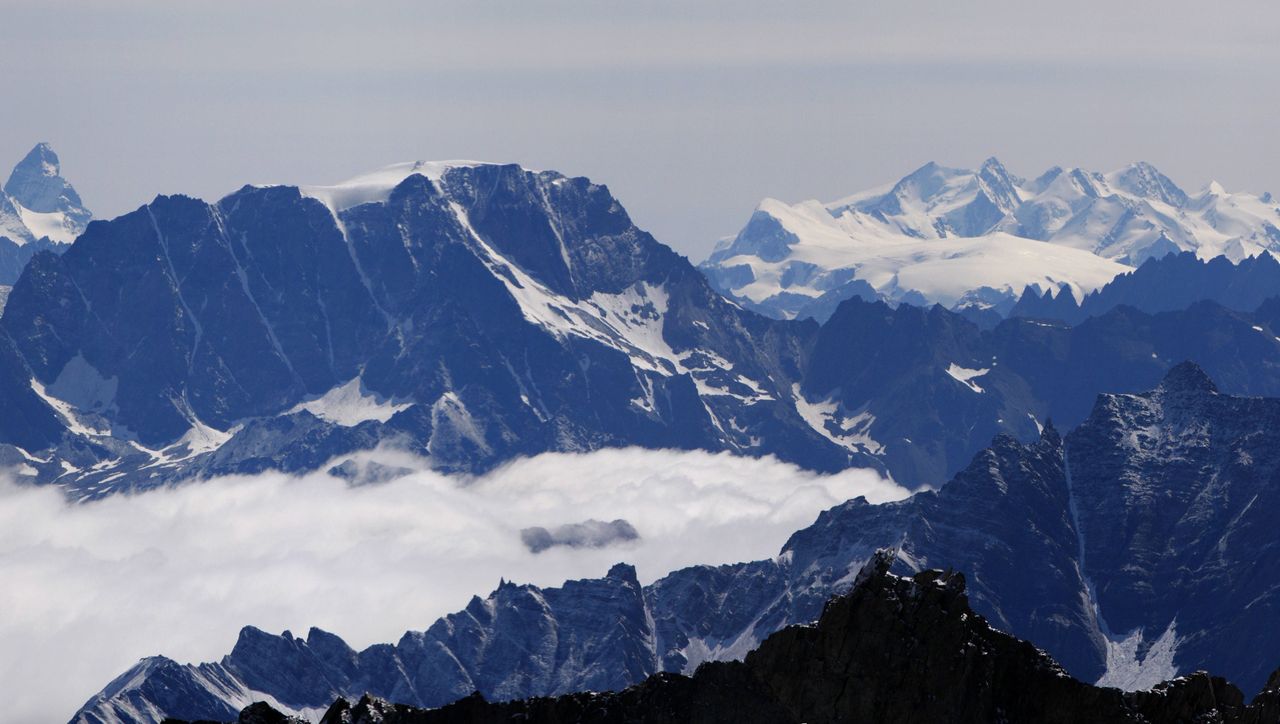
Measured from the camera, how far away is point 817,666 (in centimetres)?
16475

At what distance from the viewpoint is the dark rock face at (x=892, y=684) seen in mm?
161875

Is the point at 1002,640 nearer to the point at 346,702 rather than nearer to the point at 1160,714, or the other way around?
the point at 1160,714

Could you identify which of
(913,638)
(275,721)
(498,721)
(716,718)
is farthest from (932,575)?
(275,721)

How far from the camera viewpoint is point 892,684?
537ft

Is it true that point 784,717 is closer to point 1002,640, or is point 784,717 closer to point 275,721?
point 1002,640

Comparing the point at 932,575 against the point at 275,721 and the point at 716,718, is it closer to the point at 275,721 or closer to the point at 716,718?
the point at 716,718

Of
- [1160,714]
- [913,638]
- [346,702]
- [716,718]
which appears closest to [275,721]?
[346,702]

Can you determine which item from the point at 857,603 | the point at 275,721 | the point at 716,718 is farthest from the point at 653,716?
the point at 275,721

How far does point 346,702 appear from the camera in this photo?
159 meters

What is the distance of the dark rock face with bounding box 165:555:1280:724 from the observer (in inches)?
6373

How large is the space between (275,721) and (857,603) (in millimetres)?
39094

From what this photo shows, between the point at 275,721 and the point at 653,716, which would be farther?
the point at 653,716

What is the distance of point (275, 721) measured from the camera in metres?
158

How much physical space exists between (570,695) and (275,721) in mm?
22553
